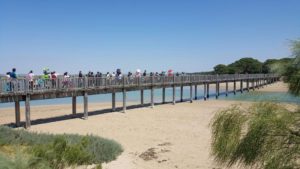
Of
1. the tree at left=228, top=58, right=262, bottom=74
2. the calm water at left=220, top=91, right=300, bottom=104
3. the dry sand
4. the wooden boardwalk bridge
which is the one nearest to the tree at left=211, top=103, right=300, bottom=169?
the calm water at left=220, top=91, right=300, bottom=104

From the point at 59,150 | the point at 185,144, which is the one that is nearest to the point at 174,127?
the point at 185,144

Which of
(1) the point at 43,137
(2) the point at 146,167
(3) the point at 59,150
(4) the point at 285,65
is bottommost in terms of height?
(2) the point at 146,167

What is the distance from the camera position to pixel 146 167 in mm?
12781

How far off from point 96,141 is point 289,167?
10.2m

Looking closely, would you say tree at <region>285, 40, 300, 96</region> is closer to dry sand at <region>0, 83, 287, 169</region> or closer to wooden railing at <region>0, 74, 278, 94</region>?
wooden railing at <region>0, 74, 278, 94</region>

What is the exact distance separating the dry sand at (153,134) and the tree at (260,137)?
225 inches

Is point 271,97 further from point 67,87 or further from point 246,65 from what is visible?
point 246,65

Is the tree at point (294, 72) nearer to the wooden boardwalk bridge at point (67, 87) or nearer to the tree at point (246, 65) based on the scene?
the wooden boardwalk bridge at point (67, 87)

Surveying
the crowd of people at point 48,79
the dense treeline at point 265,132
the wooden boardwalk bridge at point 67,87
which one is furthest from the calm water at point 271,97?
the crowd of people at point 48,79

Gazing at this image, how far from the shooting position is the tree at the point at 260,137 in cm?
438

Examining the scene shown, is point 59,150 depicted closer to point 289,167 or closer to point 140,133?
point 289,167

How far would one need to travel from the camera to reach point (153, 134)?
1919cm

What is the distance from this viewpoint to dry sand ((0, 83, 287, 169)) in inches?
529

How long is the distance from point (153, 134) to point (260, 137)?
48.5 feet
